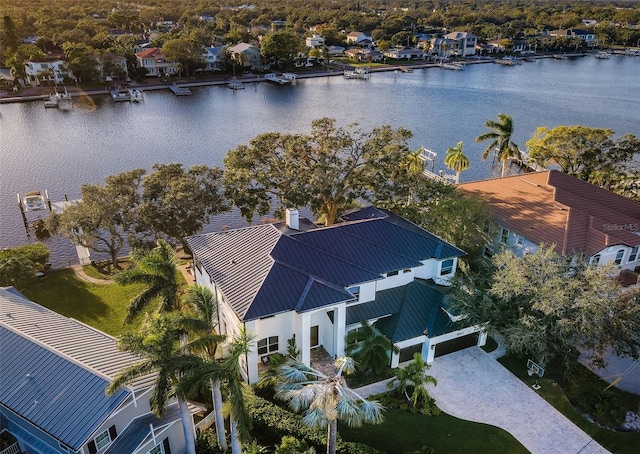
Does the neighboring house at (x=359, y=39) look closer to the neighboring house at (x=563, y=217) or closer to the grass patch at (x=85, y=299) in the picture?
the neighboring house at (x=563, y=217)

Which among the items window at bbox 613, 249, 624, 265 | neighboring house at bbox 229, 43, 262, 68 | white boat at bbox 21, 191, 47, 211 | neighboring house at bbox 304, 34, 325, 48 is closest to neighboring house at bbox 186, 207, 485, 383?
window at bbox 613, 249, 624, 265

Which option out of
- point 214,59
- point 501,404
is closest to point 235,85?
point 214,59

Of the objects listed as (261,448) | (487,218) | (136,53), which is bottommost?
(261,448)

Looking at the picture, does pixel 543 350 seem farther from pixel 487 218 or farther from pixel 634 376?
pixel 487 218

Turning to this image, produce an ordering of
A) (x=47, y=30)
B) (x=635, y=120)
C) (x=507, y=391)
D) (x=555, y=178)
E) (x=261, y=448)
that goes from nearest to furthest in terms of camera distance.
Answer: (x=261, y=448)
(x=507, y=391)
(x=555, y=178)
(x=635, y=120)
(x=47, y=30)

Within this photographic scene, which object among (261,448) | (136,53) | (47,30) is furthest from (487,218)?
(47,30)

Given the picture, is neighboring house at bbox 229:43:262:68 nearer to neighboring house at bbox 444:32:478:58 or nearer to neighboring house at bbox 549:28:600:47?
neighboring house at bbox 444:32:478:58

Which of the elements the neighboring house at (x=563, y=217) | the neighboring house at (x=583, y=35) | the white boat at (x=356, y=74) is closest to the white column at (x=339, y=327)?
the neighboring house at (x=563, y=217)
